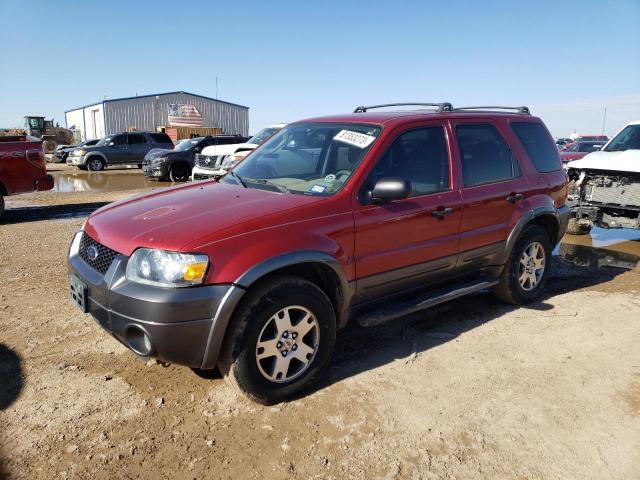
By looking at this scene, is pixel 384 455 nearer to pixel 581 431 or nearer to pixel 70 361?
pixel 581 431

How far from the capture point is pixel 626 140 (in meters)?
8.45

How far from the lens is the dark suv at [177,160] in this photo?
Result: 653 inches

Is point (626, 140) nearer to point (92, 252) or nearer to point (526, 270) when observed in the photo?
point (526, 270)

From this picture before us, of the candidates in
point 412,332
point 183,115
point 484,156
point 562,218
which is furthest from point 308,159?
point 183,115

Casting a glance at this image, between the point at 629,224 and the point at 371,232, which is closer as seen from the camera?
the point at 371,232

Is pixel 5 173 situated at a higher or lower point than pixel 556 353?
higher

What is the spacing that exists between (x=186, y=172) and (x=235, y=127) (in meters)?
26.3

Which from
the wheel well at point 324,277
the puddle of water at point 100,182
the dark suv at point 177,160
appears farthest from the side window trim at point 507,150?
the dark suv at point 177,160

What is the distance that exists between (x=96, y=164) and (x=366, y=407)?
21389 mm

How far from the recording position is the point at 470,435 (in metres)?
3.01

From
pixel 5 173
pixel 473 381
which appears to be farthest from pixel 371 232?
pixel 5 173

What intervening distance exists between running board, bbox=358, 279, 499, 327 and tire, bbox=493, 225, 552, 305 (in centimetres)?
38

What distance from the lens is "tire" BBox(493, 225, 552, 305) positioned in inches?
191

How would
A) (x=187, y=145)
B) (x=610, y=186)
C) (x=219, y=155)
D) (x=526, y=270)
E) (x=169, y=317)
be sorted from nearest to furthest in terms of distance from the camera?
(x=169, y=317), (x=526, y=270), (x=610, y=186), (x=219, y=155), (x=187, y=145)
